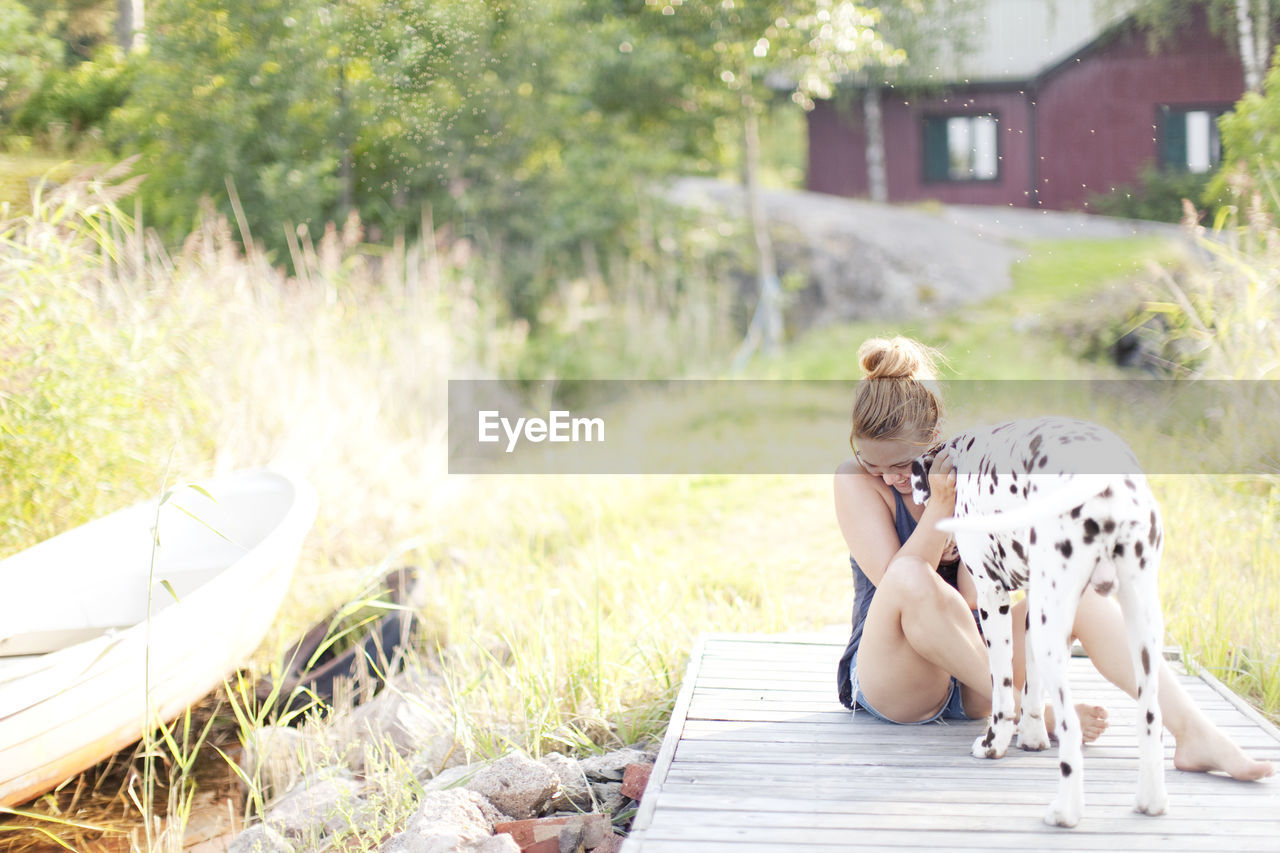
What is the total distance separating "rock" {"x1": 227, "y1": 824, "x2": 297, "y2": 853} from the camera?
7.24 ft

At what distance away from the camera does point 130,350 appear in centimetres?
340

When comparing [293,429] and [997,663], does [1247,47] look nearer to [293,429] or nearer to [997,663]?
[997,663]

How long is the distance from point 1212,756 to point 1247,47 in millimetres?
5256

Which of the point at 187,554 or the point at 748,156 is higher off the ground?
the point at 748,156

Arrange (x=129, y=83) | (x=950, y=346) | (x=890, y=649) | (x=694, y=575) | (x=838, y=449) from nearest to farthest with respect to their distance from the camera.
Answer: (x=890, y=649)
(x=694, y=575)
(x=838, y=449)
(x=129, y=83)
(x=950, y=346)

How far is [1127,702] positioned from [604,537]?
2.36 metres

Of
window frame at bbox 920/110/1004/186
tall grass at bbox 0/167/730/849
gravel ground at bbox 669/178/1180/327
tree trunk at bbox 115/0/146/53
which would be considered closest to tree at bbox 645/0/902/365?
gravel ground at bbox 669/178/1180/327

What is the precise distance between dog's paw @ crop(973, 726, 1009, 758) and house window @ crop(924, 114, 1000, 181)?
12.7 metres

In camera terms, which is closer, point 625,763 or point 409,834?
point 409,834

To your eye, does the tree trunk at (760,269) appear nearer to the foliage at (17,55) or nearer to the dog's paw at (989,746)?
the foliage at (17,55)

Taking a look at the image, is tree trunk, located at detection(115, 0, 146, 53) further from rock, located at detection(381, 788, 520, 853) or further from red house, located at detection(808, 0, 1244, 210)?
red house, located at detection(808, 0, 1244, 210)

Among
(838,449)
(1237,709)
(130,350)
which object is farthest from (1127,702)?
(838,449)

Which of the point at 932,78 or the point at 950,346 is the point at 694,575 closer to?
the point at 950,346

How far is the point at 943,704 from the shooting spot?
207cm
